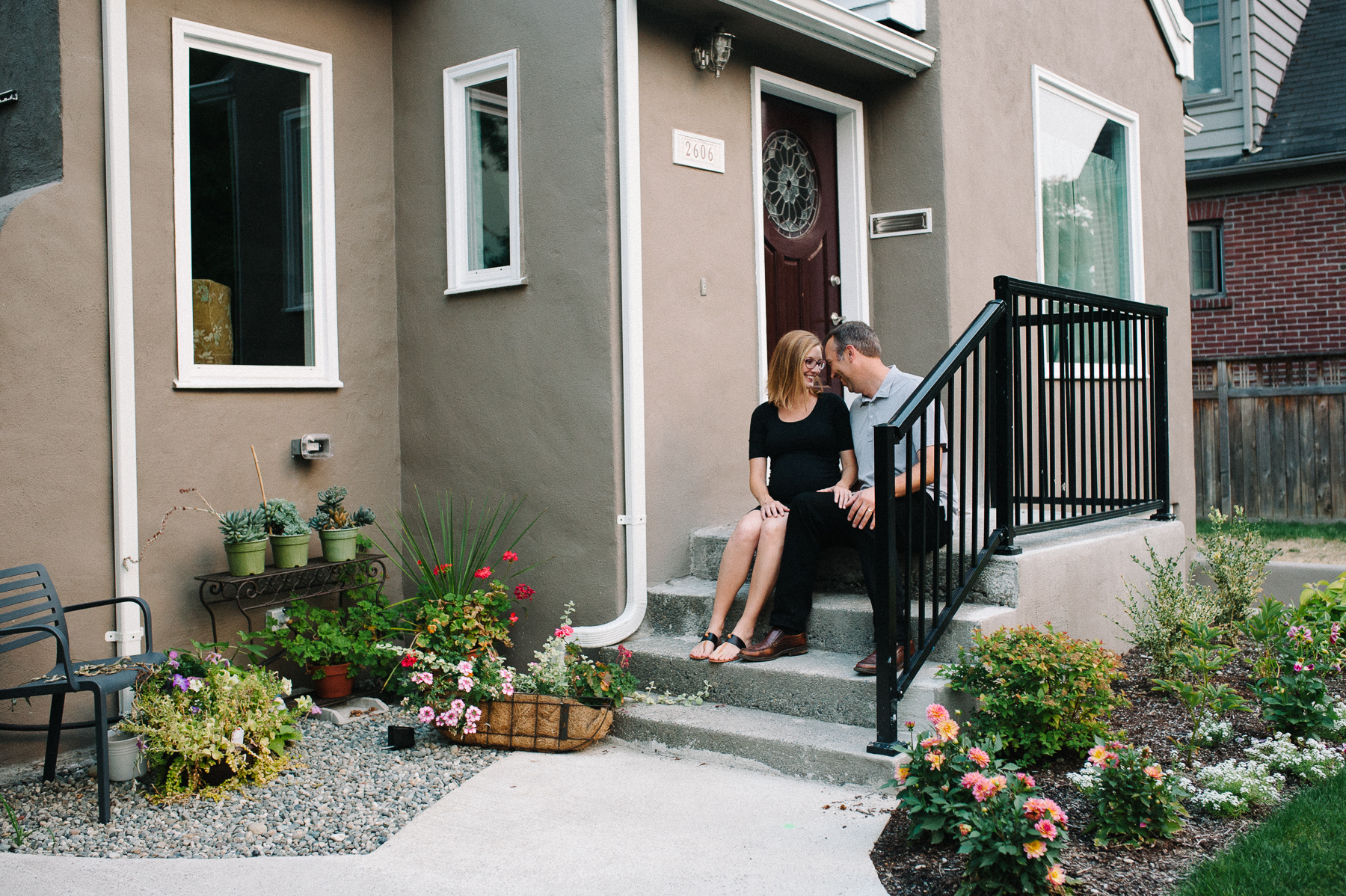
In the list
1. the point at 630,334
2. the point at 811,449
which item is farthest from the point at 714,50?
the point at 811,449

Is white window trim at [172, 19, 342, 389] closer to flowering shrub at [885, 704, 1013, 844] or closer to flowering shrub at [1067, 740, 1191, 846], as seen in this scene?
flowering shrub at [885, 704, 1013, 844]

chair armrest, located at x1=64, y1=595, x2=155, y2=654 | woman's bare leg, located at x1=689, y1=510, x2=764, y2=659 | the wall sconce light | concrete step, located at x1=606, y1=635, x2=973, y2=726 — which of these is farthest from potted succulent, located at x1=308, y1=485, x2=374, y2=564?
the wall sconce light

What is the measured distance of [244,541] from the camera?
434 centimetres

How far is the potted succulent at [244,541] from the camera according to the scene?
4332mm

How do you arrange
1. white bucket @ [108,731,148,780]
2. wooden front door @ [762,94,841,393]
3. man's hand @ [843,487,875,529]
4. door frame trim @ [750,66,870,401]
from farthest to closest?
door frame trim @ [750,66,870,401] < wooden front door @ [762,94,841,393] < man's hand @ [843,487,875,529] < white bucket @ [108,731,148,780]

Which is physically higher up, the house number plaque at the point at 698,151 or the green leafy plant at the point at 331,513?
the house number plaque at the point at 698,151

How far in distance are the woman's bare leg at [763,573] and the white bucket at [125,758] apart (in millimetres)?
2055

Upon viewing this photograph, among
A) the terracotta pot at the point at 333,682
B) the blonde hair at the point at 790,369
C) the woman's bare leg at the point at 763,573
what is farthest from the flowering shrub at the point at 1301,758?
the terracotta pot at the point at 333,682

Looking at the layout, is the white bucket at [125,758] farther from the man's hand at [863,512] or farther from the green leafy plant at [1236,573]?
the green leafy plant at [1236,573]

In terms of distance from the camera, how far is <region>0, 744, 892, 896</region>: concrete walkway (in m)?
2.82

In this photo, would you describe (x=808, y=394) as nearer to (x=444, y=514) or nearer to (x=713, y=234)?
(x=713, y=234)

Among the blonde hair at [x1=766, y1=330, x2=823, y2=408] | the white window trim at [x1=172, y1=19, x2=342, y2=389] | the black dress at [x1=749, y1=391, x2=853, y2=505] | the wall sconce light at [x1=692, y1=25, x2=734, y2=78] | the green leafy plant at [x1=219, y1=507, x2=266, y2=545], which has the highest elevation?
the wall sconce light at [x1=692, y1=25, x2=734, y2=78]

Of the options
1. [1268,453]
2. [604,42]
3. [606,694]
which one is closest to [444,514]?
[606,694]

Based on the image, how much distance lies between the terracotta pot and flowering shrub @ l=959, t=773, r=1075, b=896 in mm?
2883
